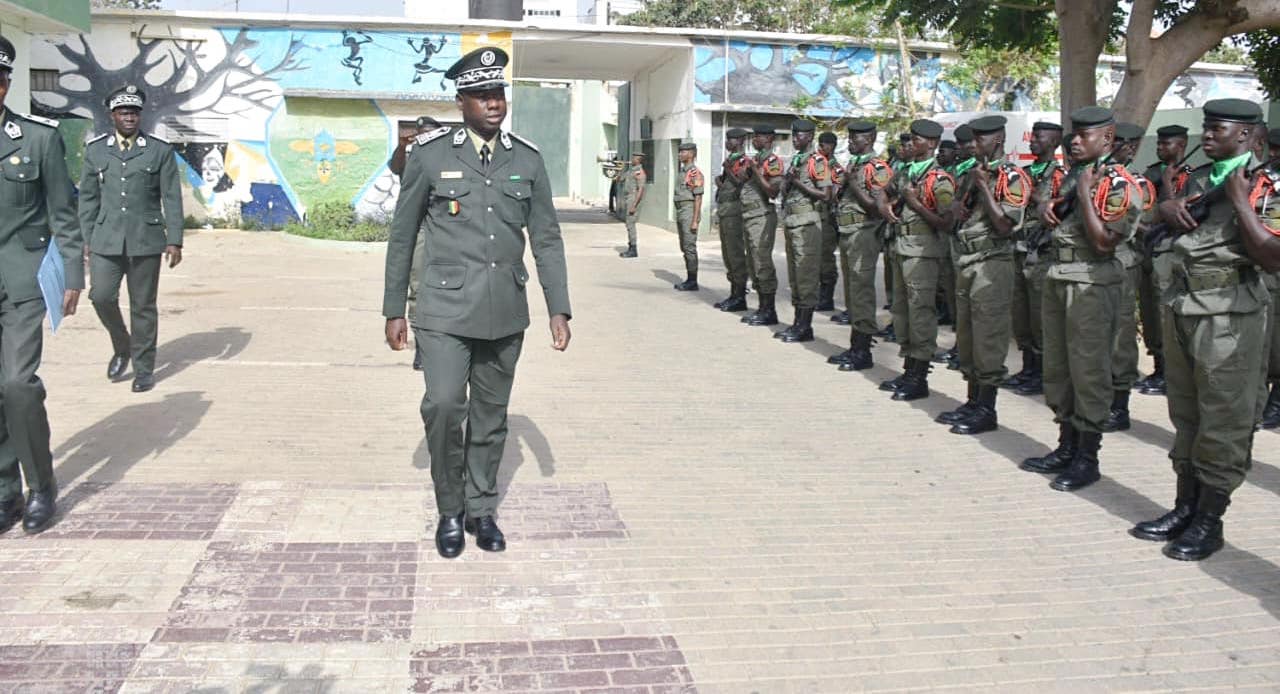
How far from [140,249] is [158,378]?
0.99m

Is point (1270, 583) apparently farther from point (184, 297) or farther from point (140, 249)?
point (184, 297)

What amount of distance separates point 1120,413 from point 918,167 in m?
2.35

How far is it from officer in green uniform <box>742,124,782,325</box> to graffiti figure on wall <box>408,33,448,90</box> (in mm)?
12156

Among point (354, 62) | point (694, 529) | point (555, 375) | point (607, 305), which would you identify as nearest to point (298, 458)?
point (694, 529)

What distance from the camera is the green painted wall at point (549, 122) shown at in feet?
125

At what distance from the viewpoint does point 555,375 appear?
29.2 feet

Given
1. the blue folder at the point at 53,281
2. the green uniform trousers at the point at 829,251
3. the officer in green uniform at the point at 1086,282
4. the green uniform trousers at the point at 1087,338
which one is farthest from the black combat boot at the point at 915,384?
the blue folder at the point at 53,281

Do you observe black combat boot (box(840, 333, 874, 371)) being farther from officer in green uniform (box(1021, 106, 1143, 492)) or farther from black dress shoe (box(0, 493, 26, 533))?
black dress shoe (box(0, 493, 26, 533))

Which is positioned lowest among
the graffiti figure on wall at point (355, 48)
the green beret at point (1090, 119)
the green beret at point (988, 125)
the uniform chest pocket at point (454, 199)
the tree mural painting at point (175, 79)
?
the uniform chest pocket at point (454, 199)

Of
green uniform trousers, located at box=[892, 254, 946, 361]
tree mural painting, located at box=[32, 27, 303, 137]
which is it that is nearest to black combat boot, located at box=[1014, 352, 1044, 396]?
green uniform trousers, located at box=[892, 254, 946, 361]

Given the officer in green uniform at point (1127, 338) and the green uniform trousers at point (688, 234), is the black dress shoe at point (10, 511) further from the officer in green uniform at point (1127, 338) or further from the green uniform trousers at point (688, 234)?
the green uniform trousers at point (688, 234)

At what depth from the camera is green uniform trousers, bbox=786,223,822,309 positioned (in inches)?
417

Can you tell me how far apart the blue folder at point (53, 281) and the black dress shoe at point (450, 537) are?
1.95 metres

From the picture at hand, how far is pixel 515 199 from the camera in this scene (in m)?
4.75
